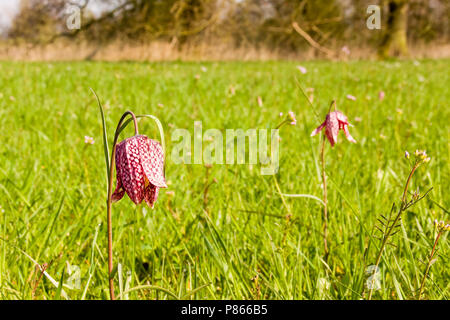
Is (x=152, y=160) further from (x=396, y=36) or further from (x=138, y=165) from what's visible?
(x=396, y=36)

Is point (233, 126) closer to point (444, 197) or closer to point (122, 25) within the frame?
point (444, 197)

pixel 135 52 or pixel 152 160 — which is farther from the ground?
pixel 135 52

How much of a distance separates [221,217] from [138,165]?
0.63 meters

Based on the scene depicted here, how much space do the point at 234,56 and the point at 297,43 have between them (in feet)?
20.0

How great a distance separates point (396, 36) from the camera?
14398 mm

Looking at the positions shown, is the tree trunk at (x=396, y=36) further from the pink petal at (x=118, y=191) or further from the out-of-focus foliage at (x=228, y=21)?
the pink petal at (x=118, y=191)

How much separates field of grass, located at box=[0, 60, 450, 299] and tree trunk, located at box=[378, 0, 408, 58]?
40.9ft

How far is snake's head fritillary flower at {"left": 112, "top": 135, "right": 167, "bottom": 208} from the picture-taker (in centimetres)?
63

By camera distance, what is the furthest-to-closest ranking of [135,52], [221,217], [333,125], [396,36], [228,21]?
[396,36]
[228,21]
[135,52]
[221,217]
[333,125]

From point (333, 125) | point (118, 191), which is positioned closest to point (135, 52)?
point (333, 125)

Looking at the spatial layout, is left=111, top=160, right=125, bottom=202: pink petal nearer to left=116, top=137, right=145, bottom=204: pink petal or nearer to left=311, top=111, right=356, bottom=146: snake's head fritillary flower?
left=116, top=137, right=145, bottom=204: pink petal

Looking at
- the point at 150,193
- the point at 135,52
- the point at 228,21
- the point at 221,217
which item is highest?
the point at 228,21

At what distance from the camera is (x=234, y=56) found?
12.7 m

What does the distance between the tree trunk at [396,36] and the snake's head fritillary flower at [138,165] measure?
47.7ft
